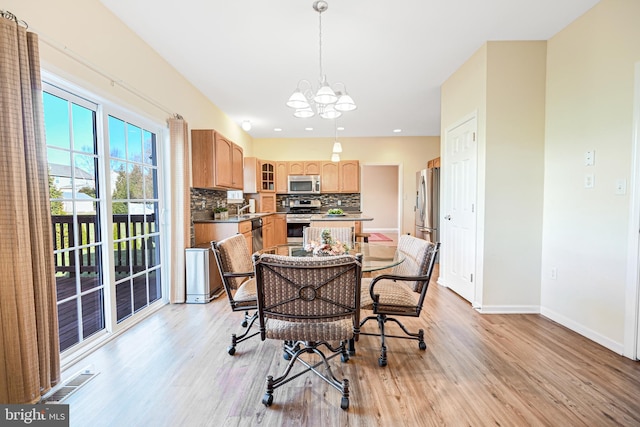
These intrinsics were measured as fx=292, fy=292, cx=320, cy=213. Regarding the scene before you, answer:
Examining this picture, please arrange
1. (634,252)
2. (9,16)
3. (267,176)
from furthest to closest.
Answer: (267,176) → (634,252) → (9,16)

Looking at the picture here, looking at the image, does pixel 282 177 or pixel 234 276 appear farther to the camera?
pixel 282 177

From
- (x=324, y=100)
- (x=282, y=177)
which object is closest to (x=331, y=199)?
(x=282, y=177)

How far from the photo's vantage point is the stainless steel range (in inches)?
248

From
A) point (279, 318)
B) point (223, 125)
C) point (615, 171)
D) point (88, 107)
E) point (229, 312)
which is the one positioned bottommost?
point (229, 312)

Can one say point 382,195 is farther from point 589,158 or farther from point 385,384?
point 385,384

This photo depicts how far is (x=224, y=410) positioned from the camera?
63.8 inches

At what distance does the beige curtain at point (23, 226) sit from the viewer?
4.79 feet

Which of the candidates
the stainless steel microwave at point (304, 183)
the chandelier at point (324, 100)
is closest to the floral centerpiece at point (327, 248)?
the chandelier at point (324, 100)

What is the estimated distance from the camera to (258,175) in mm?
6312

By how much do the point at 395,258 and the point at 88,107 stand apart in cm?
267

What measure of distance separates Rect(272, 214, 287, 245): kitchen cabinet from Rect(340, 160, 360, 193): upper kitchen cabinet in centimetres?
157

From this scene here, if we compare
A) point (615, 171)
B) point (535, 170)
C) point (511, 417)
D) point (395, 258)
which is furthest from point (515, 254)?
point (511, 417)

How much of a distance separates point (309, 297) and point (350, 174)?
5.39 metres

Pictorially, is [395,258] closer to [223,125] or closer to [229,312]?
[229,312]
